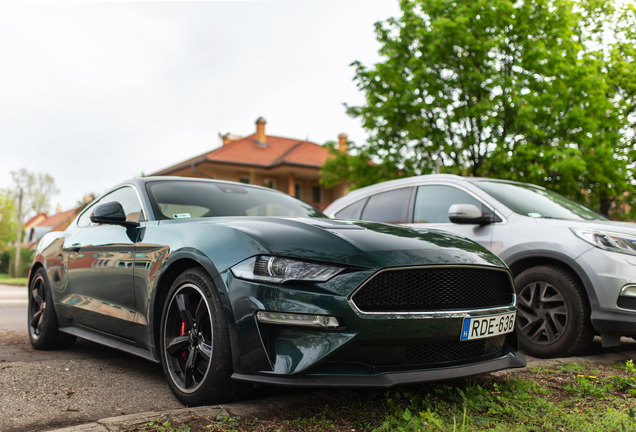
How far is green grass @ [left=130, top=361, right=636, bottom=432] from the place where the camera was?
7.81 feet

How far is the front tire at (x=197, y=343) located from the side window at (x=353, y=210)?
3.77 m

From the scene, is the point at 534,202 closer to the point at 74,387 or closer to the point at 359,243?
the point at 359,243

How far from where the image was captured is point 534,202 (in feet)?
17.4

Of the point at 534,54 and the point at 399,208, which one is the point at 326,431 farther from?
the point at 534,54

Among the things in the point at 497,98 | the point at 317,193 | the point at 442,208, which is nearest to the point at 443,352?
the point at 442,208

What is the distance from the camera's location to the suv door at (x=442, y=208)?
5.16 metres

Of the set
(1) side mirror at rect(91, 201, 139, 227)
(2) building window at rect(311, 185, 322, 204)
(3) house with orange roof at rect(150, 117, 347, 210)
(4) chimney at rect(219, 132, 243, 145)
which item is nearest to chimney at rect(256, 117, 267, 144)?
(3) house with orange roof at rect(150, 117, 347, 210)

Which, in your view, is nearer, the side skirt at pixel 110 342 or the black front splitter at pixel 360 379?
the black front splitter at pixel 360 379

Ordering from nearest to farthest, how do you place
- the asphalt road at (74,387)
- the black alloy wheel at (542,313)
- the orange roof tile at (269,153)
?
the asphalt road at (74,387) → the black alloy wheel at (542,313) → the orange roof tile at (269,153)

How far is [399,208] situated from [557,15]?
12.3 metres

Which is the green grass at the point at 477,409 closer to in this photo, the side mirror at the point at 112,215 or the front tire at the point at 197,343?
the front tire at the point at 197,343

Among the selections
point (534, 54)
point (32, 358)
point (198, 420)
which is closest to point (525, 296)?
point (198, 420)

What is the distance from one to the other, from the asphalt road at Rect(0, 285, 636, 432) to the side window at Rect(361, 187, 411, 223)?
2.39 metres

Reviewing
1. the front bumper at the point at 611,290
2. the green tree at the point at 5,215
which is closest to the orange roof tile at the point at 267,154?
the front bumper at the point at 611,290
